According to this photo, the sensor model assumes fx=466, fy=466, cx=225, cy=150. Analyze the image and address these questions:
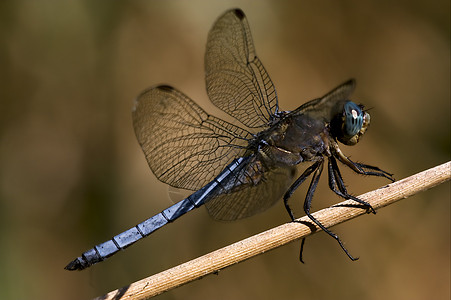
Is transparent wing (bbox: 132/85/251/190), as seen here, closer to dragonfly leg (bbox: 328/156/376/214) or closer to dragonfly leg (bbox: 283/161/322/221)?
dragonfly leg (bbox: 283/161/322/221)

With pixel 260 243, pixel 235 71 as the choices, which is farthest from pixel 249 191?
pixel 235 71

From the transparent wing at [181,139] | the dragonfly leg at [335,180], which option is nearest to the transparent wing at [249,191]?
the transparent wing at [181,139]

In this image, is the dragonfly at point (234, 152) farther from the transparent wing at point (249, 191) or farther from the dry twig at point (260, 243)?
the dry twig at point (260, 243)

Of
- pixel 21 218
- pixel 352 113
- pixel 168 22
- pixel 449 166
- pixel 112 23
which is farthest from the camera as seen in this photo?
pixel 168 22

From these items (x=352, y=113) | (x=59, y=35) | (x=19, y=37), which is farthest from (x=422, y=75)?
(x=19, y=37)

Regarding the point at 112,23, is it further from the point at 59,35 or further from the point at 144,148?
the point at 144,148

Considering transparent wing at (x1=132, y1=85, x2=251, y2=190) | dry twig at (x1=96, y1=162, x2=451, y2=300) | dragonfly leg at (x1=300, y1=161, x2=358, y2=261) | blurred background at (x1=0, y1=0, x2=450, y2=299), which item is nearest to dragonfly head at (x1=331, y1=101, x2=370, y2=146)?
dragonfly leg at (x1=300, y1=161, x2=358, y2=261)

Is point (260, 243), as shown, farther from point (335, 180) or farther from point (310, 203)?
point (335, 180)
